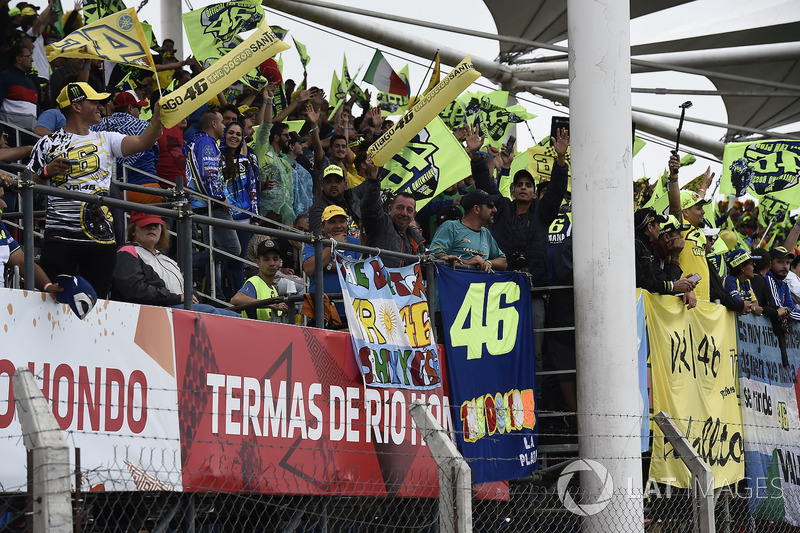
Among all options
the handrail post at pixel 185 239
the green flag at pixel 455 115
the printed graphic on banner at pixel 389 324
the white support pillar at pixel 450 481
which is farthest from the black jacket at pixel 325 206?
the green flag at pixel 455 115

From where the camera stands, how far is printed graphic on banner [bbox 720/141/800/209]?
52.5 feet

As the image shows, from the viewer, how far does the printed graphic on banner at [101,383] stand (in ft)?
21.5

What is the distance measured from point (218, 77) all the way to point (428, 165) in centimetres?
280

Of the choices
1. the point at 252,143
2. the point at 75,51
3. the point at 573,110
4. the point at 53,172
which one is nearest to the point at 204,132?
the point at 252,143

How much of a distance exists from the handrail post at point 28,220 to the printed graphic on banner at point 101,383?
Answer: 0.52ft

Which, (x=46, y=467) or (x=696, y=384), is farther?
(x=696, y=384)

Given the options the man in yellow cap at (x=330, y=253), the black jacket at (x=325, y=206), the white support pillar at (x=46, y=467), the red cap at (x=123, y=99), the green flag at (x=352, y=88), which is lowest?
the white support pillar at (x=46, y=467)

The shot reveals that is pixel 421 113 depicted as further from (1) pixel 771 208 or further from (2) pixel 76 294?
(1) pixel 771 208

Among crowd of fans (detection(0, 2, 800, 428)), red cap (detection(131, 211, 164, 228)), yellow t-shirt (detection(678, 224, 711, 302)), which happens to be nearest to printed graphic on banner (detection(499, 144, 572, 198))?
crowd of fans (detection(0, 2, 800, 428))

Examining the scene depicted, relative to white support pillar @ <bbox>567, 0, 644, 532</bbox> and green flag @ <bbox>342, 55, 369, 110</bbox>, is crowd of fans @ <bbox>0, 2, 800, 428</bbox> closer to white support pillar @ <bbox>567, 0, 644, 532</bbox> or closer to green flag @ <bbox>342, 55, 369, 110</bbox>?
white support pillar @ <bbox>567, 0, 644, 532</bbox>

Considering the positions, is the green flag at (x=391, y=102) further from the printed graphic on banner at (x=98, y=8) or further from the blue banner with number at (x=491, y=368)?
the blue banner with number at (x=491, y=368)

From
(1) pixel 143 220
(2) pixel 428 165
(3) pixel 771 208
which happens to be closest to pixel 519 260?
(2) pixel 428 165

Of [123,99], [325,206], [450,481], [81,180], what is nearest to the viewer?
[450,481]

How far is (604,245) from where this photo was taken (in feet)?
34.1
